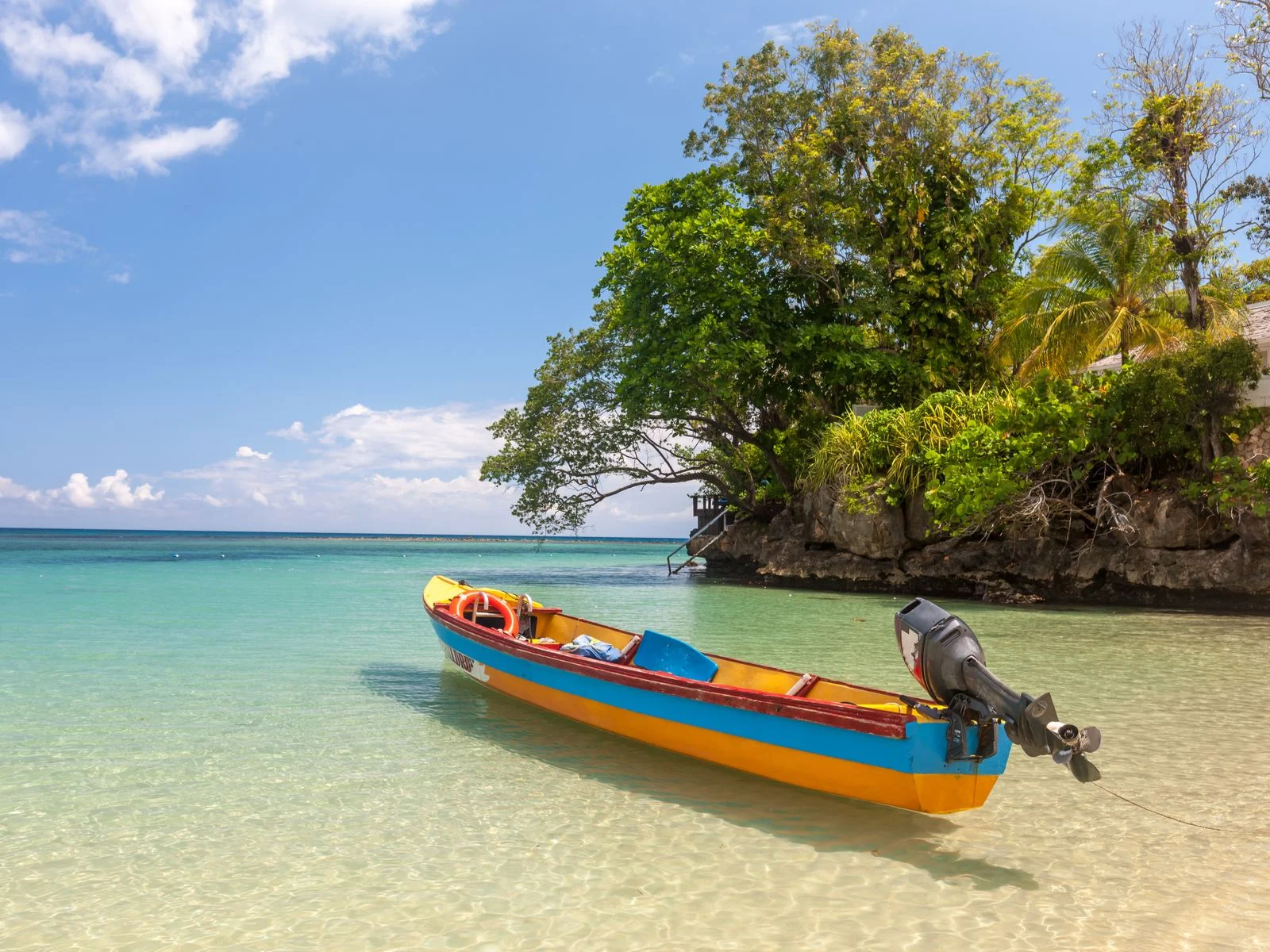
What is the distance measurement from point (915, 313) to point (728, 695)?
19.6 meters

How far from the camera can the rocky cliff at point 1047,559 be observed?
1634 centimetres

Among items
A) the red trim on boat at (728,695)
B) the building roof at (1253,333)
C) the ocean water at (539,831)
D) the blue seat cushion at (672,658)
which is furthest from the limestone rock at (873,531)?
the red trim on boat at (728,695)

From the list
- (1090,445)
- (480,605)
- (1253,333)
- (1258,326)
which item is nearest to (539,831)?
(480,605)

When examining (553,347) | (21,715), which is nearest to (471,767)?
(21,715)

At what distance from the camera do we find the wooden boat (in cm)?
477

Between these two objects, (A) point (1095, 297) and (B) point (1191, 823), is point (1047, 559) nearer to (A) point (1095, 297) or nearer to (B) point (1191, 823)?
(A) point (1095, 297)

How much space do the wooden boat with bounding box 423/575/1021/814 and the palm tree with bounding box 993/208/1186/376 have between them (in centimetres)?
1633

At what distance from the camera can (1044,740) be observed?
4.33m

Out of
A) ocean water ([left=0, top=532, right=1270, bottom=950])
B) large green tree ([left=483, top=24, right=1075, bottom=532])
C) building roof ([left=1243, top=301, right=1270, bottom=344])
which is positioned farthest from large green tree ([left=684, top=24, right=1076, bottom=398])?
ocean water ([left=0, top=532, right=1270, bottom=950])

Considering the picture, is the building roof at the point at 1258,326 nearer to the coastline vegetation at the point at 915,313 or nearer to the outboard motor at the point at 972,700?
the coastline vegetation at the point at 915,313

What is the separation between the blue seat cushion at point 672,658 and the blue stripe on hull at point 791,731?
751 millimetres

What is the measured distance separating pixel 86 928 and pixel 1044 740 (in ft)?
15.2

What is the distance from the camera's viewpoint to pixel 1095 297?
66.2 feet

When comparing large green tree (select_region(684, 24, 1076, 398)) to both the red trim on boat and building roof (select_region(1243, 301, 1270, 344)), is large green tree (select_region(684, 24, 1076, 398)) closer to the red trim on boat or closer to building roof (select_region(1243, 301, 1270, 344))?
building roof (select_region(1243, 301, 1270, 344))
